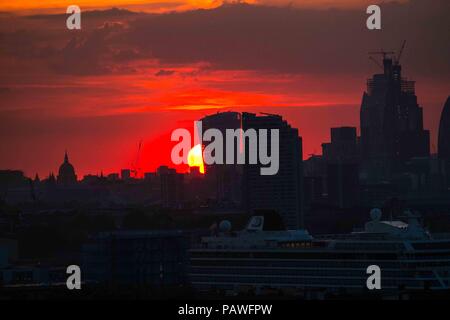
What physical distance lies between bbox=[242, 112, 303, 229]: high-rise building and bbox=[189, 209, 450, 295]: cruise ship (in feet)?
265

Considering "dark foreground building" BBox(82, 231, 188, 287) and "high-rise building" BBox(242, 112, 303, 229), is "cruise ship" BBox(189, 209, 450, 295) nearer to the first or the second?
"dark foreground building" BBox(82, 231, 188, 287)

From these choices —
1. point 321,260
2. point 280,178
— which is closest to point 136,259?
point 321,260

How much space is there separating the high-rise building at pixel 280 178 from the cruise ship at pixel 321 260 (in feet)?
265

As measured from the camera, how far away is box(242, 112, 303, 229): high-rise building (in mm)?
187000

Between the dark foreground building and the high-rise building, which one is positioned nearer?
the dark foreground building

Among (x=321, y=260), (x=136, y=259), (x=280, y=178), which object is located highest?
(x=280, y=178)

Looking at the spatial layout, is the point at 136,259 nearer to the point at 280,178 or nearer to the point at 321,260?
the point at 321,260

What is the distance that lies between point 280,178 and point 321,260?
93435mm

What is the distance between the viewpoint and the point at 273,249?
101 meters

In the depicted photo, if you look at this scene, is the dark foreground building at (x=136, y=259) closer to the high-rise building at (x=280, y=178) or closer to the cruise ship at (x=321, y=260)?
the cruise ship at (x=321, y=260)

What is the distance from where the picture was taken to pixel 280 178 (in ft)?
630

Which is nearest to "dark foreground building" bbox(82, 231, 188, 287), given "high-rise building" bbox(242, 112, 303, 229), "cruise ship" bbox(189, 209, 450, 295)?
"cruise ship" bbox(189, 209, 450, 295)
